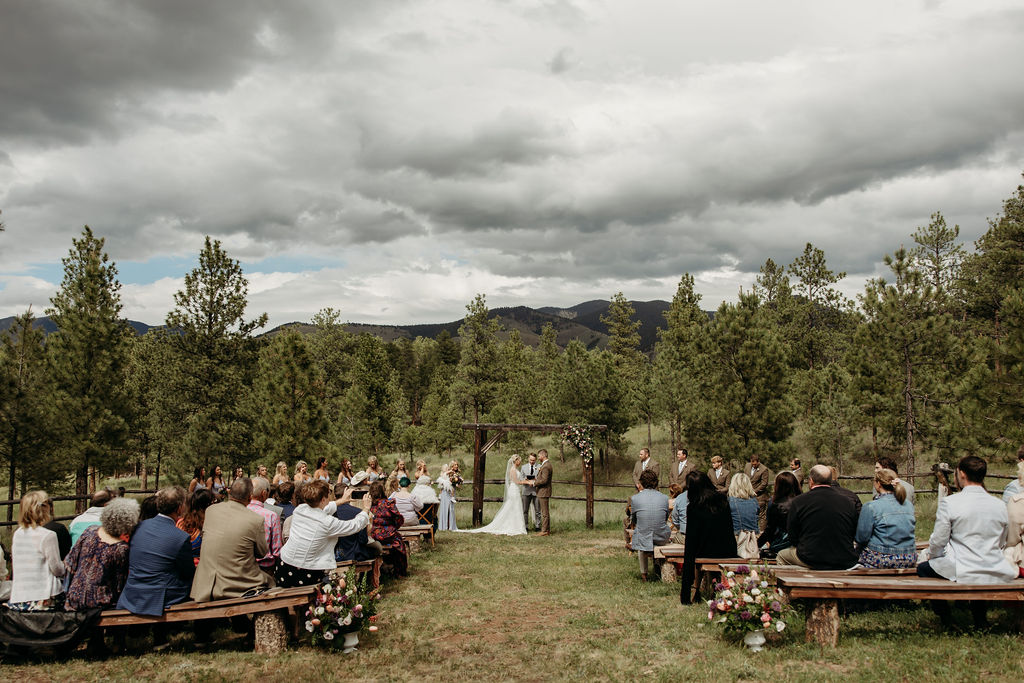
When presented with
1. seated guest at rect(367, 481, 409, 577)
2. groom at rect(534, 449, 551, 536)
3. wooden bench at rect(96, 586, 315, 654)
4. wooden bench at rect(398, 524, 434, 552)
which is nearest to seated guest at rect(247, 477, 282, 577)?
wooden bench at rect(96, 586, 315, 654)

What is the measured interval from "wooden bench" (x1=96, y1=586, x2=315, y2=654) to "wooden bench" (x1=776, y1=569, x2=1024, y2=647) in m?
4.49

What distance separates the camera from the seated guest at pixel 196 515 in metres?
6.68

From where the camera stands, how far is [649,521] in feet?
30.1

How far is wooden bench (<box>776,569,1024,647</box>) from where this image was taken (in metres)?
5.57

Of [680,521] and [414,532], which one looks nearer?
[680,521]

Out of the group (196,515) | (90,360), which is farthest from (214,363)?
(196,515)

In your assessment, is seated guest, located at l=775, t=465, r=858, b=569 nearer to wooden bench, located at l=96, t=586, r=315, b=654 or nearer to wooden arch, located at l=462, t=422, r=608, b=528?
wooden bench, located at l=96, t=586, r=315, b=654

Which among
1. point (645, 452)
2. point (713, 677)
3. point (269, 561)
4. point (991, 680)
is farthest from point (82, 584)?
point (645, 452)

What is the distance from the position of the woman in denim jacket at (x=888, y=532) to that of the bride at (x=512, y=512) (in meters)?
8.93

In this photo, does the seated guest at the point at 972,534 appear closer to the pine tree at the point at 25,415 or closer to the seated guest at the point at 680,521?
the seated guest at the point at 680,521

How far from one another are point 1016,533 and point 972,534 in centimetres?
66

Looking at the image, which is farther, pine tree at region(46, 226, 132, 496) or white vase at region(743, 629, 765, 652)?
pine tree at region(46, 226, 132, 496)

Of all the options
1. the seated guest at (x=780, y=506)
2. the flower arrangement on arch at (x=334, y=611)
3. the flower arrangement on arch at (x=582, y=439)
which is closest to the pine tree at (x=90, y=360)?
the flower arrangement on arch at (x=582, y=439)

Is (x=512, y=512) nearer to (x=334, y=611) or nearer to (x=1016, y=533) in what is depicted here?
(x=334, y=611)
